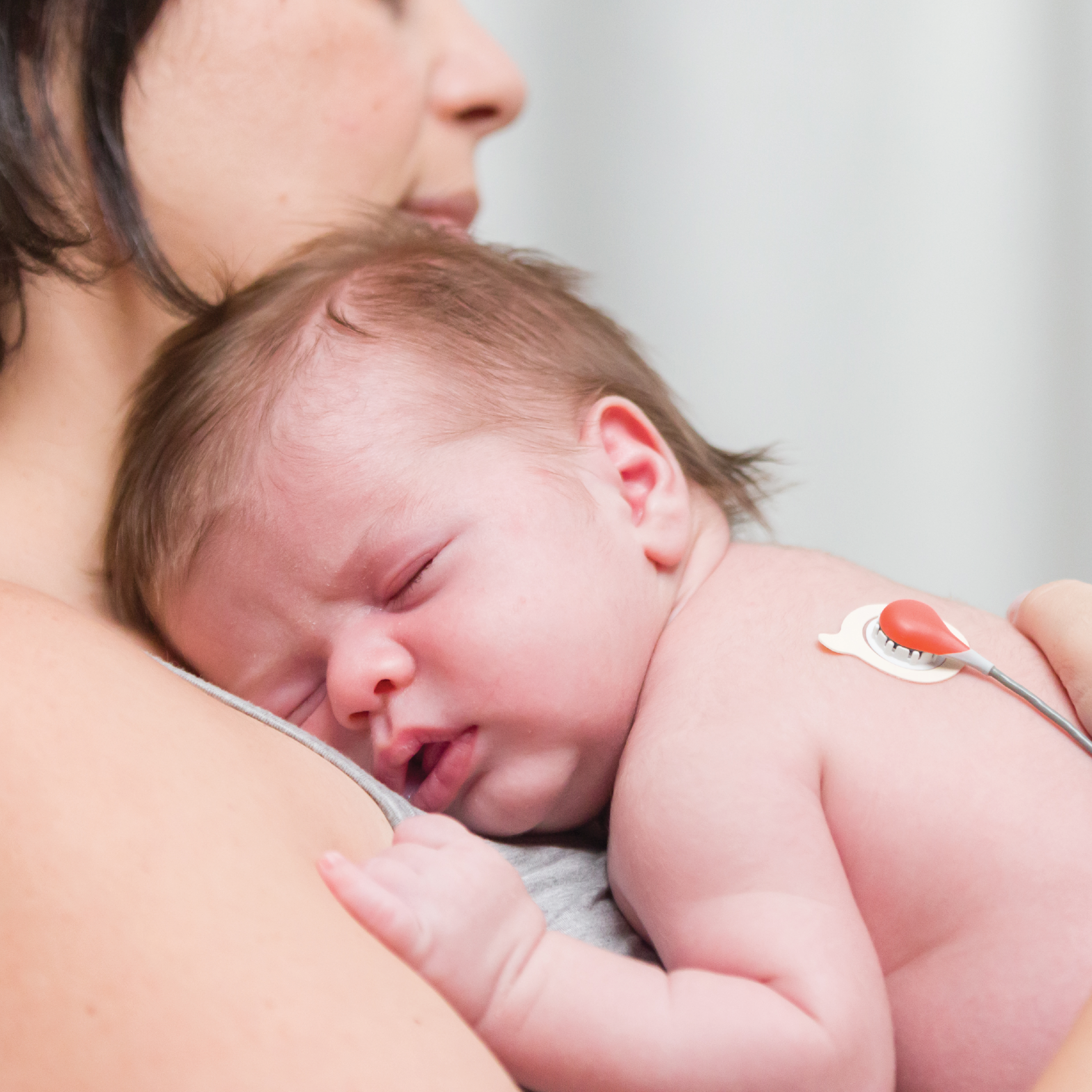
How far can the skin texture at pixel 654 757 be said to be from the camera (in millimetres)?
686

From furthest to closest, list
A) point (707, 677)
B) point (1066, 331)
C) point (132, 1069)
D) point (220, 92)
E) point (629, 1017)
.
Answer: point (1066, 331) → point (220, 92) → point (707, 677) → point (629, 1017) → point (132, 1069)

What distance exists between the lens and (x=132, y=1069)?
1.66 ft

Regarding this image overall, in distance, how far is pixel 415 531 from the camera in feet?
3.04

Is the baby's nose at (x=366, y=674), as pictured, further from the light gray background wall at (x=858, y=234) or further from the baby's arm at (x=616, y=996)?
the light gray background wall at (x=858, y=234)

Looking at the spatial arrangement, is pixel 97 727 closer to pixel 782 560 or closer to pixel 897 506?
pixel 782 560

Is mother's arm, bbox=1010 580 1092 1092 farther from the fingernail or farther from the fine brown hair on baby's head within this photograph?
the fine brown hair on baby's head

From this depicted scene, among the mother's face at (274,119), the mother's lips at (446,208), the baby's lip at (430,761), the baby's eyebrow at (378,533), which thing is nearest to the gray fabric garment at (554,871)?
the baby's lip at (430,761)

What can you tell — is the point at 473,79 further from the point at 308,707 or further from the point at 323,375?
the point at 308,707

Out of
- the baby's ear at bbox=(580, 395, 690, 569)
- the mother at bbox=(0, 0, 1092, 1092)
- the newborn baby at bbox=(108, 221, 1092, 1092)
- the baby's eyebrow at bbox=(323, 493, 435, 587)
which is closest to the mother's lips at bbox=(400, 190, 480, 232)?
the mother at bbox=(0, 0, 1092, 1092)

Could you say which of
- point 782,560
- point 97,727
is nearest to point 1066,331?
point 782,560

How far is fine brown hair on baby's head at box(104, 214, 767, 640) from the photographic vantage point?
Result: 1.00m

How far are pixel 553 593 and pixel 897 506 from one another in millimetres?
1750

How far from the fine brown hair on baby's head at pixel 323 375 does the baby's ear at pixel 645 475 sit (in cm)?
3

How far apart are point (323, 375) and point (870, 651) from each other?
535mm
